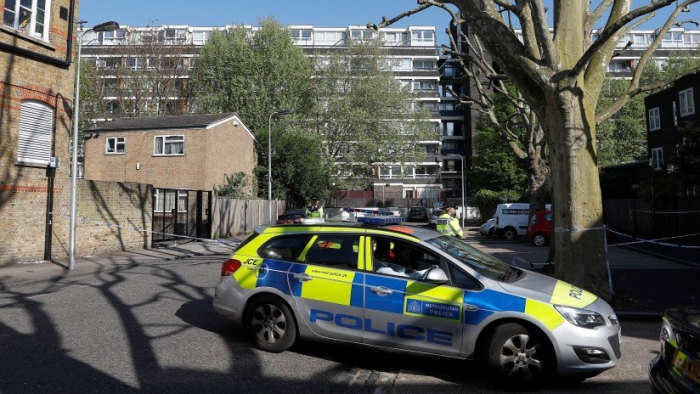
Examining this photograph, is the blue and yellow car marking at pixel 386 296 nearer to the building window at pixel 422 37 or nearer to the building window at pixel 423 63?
the building window at pixel 423 63

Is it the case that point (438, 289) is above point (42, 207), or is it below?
below

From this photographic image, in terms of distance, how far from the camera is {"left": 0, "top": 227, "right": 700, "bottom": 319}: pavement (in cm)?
844

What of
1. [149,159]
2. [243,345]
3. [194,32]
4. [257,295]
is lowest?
[243,345]

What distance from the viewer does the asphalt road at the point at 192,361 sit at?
4711 mm

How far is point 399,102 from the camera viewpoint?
43.2 m

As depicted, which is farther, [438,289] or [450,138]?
[450,138]

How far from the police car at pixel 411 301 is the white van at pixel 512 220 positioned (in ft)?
66.5

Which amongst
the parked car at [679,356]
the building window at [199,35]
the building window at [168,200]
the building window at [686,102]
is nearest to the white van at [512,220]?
the building window at [686,102]

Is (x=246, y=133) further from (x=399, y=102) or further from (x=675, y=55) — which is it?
(x=675, y=55)

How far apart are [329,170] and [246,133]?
9.56 m

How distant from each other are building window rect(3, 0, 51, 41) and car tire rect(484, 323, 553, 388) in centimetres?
1456

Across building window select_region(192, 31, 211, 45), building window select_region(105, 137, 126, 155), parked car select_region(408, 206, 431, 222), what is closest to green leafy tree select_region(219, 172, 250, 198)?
building window select_region(105, 137, 126, 155)

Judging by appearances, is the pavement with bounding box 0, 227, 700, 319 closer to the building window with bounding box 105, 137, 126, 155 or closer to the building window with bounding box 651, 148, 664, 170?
the building window with bounding box 105, 137, 126, 155

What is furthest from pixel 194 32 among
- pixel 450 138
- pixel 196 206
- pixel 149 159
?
pixel 196 206
